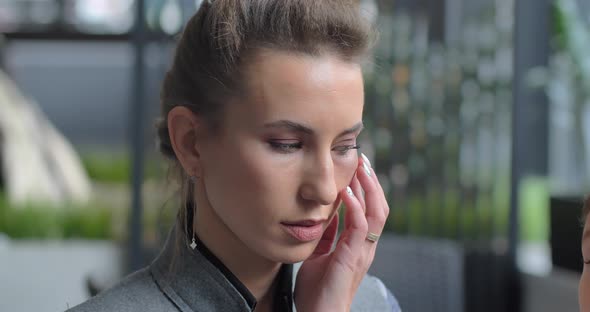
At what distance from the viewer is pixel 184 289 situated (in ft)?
3.82

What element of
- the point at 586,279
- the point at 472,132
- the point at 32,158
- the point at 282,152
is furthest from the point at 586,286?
the point at 32,158

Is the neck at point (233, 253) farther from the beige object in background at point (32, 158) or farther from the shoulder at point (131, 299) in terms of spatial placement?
the beige object in background at point (32, 158)

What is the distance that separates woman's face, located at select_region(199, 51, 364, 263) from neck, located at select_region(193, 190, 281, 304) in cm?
5

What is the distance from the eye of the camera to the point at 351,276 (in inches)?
45.9

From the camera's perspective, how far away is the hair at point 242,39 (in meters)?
1.08

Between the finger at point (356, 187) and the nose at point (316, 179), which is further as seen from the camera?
the finger at point (356, 187)

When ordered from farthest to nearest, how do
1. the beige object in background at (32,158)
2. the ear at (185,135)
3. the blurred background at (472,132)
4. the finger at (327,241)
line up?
the beige object in background at (32,158), the blurred background at (472,132), the finger at (327,241), the ear at (185,135)

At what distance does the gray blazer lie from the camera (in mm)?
1142

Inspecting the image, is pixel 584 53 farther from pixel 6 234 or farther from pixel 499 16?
pixel 6 234

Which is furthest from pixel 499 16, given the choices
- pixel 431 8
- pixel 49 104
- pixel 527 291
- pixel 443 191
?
pixel 49 104

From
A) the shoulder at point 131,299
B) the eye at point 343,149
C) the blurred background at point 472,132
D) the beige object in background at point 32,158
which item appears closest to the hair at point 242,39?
the eye at point 343,149

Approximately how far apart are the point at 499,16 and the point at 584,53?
437mm

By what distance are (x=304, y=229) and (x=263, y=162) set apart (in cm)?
11

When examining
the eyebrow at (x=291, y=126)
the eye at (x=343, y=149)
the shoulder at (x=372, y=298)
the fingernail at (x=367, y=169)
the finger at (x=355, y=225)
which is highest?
the eyebrow at (x=291, y=126)
